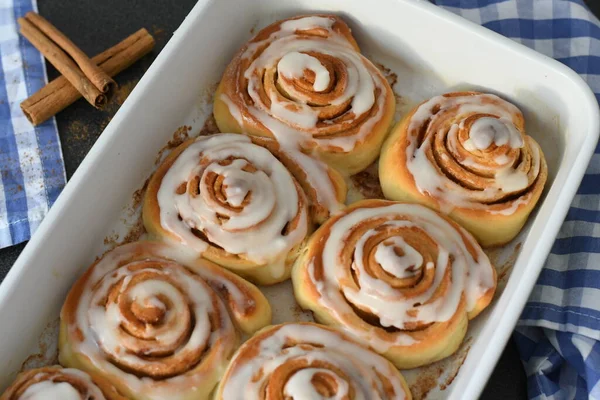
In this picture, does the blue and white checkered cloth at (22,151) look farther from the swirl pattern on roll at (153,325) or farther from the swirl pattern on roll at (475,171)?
the swirl pattern on roll at (475,171)

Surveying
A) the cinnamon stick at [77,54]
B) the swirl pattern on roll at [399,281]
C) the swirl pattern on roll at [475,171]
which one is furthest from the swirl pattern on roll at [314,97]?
the cinnamon stick at [77,54]

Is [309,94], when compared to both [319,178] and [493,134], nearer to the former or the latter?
[319,178]

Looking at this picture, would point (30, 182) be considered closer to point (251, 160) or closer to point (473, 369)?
point (251, 160)

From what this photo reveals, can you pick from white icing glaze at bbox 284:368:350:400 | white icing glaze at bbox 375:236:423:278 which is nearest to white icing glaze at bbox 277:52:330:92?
white icing glaze at bbox 375:236:423:278

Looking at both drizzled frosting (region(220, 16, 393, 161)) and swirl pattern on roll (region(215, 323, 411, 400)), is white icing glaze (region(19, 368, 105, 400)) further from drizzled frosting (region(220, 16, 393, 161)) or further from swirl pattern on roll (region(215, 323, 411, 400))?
drizzled frosting (region(220, 16, 393, 161))

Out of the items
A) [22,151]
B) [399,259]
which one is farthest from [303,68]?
[22,151]
